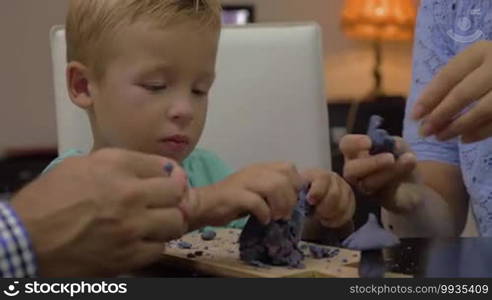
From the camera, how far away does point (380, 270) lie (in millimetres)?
775

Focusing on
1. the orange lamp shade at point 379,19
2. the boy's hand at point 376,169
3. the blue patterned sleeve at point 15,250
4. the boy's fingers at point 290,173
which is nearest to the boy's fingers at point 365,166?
the boy's hand at point 376,169

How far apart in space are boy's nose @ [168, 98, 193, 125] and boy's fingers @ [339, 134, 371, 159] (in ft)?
0.73

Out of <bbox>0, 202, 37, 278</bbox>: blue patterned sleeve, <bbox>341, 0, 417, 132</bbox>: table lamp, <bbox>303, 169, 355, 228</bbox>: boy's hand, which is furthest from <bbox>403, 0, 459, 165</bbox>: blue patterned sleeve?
<bbox>341, 0, 417, 132</bbox>: table lamp

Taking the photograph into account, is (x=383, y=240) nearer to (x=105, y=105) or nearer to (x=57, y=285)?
(x=57, y=285)

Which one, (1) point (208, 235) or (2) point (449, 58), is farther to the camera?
(2) point (449, 58)

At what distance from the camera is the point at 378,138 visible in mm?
1032

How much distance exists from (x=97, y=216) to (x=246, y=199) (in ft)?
0.64

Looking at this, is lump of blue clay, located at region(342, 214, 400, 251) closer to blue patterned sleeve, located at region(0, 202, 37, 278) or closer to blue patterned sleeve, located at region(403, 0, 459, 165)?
blue patterned sleeve, located at region(0, 202, 37, 278)

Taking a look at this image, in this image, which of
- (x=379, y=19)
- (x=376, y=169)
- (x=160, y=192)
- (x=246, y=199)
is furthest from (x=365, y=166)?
(x=379, y=19)

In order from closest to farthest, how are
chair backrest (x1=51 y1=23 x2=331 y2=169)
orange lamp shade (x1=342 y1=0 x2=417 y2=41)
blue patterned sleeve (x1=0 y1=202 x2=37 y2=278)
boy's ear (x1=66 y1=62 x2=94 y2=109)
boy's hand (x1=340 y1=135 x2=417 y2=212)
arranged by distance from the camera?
blue patterned sleeve (x1=0 y1=202 x2=37 y2=278)
boy's hand (x1=340 y1=135 x2=417 y2=212)
boy's ear (x1=66 y1=62 x2=94 y2=109)
chair backrest (x1=51 y1=23 x2=331 y2=169)
orange lamp shade (x1=342 y1=0 x2=417 y2=41)

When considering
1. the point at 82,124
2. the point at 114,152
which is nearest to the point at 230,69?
the point at 82,124

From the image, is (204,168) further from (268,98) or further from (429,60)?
(429,60)

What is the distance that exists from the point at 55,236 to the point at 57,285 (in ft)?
0.16

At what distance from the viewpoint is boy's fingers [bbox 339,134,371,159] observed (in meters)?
1.08
